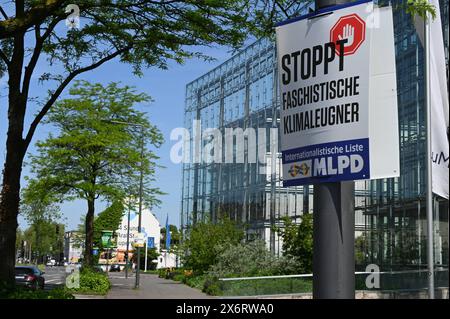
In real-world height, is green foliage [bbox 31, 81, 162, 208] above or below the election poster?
above

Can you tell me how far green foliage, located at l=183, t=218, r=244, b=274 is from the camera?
42.3 m

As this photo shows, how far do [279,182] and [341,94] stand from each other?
40958mm

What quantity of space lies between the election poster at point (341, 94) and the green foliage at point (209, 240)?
37.8 meters

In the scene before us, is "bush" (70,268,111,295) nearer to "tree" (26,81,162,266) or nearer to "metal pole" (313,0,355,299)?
"tree" (26,81,162,266)

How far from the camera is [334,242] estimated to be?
3.61m

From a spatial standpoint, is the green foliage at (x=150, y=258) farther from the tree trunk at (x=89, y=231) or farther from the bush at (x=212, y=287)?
the tree trunk at (x=89, y=231)

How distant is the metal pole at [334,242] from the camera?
3.59 meters

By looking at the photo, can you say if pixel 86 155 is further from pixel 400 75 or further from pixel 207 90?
pixel 207 90

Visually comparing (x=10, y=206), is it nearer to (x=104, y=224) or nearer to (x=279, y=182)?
(x=279, y=182)

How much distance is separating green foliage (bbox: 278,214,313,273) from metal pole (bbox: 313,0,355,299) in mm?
26084

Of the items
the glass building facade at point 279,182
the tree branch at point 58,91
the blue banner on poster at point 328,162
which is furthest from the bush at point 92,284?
the blue banner on poster at point 328,162

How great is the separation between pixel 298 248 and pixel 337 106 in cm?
2761

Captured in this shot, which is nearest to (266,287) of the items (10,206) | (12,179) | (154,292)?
(10,206)

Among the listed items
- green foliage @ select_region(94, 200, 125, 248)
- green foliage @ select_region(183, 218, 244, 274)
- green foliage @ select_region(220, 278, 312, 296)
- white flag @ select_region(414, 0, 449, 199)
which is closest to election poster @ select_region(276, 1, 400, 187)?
white flag @ select_region(414, 0, 449, 199)
